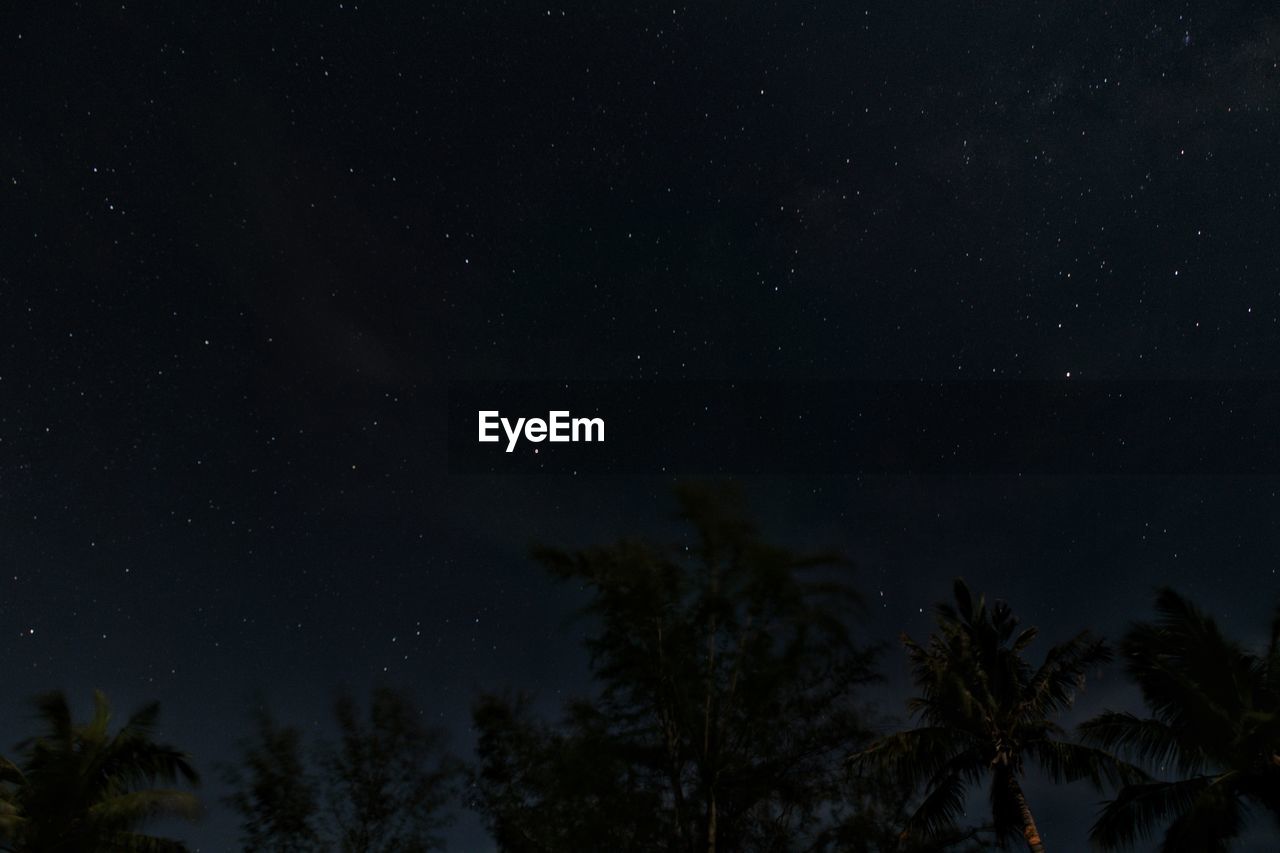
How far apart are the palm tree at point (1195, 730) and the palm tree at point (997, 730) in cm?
129

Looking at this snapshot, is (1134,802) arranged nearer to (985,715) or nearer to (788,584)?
(985,715)

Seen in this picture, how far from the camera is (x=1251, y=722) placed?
53.7 ft

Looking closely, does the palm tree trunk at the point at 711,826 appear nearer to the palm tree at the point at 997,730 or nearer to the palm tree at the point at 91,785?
the palm tree at the point at 997,730

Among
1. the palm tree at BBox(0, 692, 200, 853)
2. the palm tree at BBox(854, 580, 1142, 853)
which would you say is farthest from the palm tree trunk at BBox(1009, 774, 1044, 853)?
the palm tree at BBox(0, 692, 200, 853)

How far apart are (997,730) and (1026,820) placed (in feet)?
6.52

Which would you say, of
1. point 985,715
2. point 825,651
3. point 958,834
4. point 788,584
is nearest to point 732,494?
point 788,584

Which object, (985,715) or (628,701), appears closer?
(628,701)

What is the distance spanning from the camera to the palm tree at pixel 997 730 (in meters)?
18.4

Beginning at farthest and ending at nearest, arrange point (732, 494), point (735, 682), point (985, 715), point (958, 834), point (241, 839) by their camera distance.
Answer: point (985, 715) → point (241, 839) → point (958, 834) → point (732, 494) → point (735, 682)

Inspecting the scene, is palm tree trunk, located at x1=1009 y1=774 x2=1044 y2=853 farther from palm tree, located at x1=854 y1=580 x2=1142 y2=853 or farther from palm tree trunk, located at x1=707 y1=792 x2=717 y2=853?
palm tree trunk, located at x1=707 y1=792 x2=717 y2=853

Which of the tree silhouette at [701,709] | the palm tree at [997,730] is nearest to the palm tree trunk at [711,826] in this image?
the tree silhouette at [701,709]

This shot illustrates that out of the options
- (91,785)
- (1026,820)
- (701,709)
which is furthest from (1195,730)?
(91,785)

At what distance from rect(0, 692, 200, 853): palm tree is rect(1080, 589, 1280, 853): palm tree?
19.9 metres

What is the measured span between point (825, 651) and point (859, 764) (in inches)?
89.9
